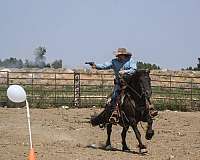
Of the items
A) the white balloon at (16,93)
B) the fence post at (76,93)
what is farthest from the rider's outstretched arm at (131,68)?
the fence post at (76,93)

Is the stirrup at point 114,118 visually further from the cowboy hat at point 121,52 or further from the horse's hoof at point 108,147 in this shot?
the cowboy hat at point 121,52

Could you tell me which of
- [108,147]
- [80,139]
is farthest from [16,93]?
[80,139]

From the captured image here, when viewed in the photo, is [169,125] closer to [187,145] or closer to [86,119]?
[86,119]

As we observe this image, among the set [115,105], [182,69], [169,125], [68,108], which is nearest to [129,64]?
[115,105]

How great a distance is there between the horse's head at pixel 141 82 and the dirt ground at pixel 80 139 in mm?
1272

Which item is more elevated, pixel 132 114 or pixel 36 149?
pixel 132 114

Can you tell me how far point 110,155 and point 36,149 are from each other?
1.54m

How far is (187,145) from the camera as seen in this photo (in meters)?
12.3

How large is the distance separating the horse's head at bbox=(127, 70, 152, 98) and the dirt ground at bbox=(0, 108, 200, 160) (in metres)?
1.27

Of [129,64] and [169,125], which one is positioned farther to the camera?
[169,125]

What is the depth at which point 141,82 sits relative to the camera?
10852mm

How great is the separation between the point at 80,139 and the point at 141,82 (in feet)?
9.90

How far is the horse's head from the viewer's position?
10812mm

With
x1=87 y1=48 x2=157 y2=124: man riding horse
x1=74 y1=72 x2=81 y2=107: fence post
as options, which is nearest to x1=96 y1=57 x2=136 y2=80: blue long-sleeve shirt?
x1=87 y1=48 x2=157 y2=124: man riding horse
